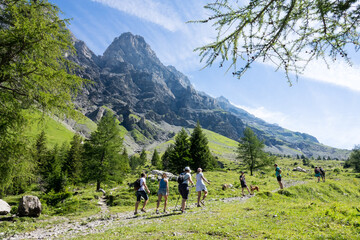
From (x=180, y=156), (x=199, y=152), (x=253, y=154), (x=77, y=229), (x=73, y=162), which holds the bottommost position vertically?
(x=73, y=162)

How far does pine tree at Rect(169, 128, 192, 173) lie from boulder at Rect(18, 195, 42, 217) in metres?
24.7

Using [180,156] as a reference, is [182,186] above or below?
above

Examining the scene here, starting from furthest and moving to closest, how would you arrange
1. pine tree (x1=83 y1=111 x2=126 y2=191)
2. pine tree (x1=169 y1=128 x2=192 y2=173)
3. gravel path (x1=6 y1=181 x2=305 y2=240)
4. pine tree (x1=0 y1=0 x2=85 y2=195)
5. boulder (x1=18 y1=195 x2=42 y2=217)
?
pine tree (x1=169 y1=128 x2=192 y2=173) → pine tree (x1=83 y1=111 x2=126 y2=191) → boulder (x1=18 y1=195 x2=42 y2=217) → gravel path (x1=6 y1=181 x2=305 y2=240) → pine tree (x1=0 y1=0 x2=85 y2=195)

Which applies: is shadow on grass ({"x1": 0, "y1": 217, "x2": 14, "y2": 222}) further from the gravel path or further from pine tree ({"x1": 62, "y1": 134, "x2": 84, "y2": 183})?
pine tree ({"x1": 62, "y1": 134, "x2": 84, "y2": 183})

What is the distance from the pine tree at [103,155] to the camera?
2552 centimetres

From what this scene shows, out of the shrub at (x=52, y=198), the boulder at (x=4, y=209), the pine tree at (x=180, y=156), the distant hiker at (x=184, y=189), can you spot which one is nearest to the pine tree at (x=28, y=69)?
the boulder at (x=4, y=209)

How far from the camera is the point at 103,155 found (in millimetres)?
26438

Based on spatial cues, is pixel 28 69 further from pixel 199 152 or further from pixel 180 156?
pixel 199 152

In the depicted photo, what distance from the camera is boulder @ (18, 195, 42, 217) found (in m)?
13.1

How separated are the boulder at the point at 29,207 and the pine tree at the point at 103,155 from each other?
1161 centimetres

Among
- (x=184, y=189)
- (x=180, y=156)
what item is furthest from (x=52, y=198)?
(x=180, y=156)

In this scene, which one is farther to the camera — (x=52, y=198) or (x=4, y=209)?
(x=52, y=198)

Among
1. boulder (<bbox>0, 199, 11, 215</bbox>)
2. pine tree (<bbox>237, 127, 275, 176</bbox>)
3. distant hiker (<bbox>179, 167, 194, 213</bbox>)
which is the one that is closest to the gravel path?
distant hiker (<bbox>179, 167, 194, 213</bbox>)

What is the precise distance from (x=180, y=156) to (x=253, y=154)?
1803 centimetres
